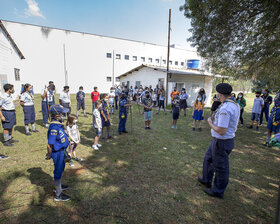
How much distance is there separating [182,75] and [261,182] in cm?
1371

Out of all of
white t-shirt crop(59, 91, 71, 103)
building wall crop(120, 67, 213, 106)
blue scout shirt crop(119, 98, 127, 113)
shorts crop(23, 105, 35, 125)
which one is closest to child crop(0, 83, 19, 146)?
shorts crop(23, 105, 35, 125)

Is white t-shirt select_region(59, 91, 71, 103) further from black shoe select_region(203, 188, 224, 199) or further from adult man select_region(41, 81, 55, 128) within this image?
black shoe select_region(203, 188, 224, 199)

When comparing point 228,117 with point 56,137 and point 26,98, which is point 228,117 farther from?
point 26,98

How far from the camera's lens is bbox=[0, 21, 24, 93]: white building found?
12.6 meters

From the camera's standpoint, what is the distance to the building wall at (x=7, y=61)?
41.1 ft

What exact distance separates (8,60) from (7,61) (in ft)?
0.65

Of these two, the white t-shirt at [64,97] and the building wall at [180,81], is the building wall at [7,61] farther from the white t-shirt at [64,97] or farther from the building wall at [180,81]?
the building wall at [180,81]

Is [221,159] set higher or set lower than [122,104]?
lower

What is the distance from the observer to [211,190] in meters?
3.27

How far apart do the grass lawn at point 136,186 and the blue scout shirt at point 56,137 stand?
117cm

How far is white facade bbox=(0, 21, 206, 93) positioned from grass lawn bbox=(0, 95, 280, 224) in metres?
21.7

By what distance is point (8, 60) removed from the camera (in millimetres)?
13516

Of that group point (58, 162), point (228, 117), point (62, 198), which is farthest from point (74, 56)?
point (228, 117)

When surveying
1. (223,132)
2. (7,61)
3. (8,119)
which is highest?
(7,61)
